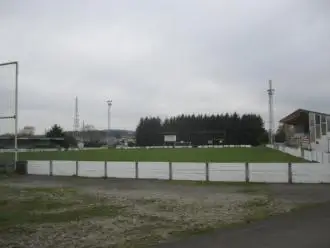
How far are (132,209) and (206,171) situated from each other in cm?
1086

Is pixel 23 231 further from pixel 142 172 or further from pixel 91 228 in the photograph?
pixel 142 172

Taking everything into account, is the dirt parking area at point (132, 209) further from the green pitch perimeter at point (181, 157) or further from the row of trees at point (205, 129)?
the row of trees at point (205, 129)

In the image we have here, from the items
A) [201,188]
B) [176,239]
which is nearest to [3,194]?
[201,188]

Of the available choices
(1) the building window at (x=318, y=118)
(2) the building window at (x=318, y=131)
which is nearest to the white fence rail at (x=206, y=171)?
(2) the building window at (x=318, y=131)

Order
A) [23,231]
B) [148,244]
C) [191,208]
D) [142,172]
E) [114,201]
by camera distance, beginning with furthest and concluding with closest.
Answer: [142,172], [114,201], [191,208], [23,231], [148,244]

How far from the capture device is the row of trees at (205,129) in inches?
5664

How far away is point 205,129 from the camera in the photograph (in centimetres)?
15412

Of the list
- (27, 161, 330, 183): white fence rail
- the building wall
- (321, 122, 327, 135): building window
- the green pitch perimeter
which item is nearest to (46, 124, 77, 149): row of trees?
the green pitch perimeter

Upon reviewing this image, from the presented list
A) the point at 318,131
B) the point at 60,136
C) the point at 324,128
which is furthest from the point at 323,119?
the point at 60,136

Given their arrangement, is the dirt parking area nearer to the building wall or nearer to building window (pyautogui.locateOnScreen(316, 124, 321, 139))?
the building wall

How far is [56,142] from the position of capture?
11744 cm

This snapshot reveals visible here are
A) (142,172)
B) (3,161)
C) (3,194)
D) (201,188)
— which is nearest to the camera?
(3,194)

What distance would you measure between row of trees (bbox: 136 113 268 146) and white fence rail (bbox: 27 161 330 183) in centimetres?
11268

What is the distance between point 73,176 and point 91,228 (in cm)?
1890
